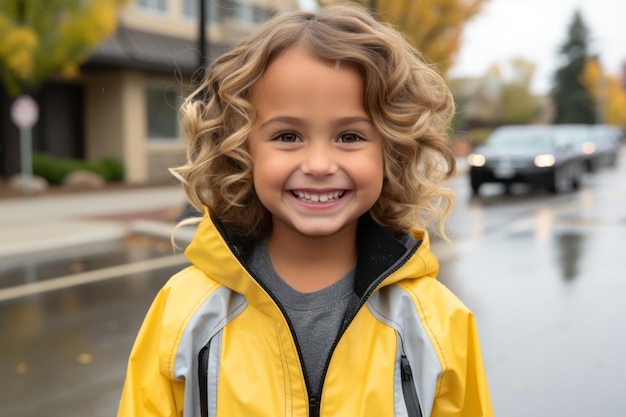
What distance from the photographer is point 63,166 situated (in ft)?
66.0

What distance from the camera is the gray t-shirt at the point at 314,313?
1926 mm

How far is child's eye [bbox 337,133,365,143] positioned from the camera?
6.22 ft

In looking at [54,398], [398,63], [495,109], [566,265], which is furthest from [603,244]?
[495,109]

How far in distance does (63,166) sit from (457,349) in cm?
1950

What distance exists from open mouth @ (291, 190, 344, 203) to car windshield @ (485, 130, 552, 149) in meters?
17.6

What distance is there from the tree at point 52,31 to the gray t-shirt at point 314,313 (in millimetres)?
16291

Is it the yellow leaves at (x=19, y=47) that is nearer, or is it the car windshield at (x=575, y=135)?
the yellow leaves at (x=19, y=47)

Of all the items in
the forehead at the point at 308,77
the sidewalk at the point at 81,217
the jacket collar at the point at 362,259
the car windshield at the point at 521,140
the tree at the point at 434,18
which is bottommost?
the sidewalk at the point at 81,217

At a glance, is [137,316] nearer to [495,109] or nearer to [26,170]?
[26,170]

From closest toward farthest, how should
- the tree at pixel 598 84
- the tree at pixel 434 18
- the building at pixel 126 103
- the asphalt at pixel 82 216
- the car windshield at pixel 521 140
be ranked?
1. the asphalt at pixel 82 216
2. the car windshield at pixel 521 140
3. the building at pixel 126 103
4. the tree at pixel 434 18
5. the tree at pixel 598 84

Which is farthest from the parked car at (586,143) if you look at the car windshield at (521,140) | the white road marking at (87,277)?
the white road marking at (87,277)

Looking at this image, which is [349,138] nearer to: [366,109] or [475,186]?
[366,109]

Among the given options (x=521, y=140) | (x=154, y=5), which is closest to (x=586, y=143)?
(x=521, y=140)

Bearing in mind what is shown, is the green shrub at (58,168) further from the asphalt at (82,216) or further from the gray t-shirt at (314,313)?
the gray t-shirt at (314,313)
